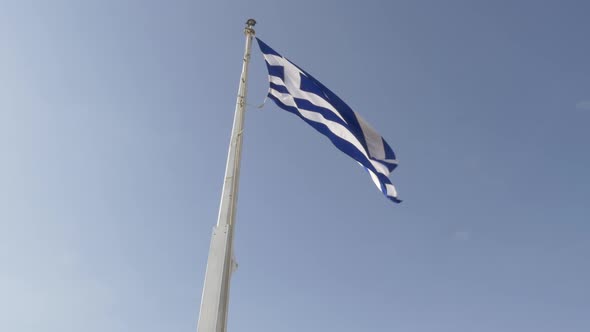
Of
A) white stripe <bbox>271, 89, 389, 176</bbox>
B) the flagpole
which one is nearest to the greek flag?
white stripe <bbox>271, 89, 389, 176</bbox>

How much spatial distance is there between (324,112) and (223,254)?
5381 millimetres

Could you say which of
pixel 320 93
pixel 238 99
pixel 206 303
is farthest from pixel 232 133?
pixel 206 303

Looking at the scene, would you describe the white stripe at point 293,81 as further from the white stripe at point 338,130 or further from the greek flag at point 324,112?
the white stripe at point 338,130

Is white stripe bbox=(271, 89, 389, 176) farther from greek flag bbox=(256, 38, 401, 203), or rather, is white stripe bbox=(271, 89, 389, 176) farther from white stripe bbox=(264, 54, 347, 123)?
white stripe bbox=(264, 54, 347, 123)

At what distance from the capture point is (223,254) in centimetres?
915

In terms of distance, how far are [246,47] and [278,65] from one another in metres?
0.96

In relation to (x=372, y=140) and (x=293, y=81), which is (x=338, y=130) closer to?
(x=372, y=140)

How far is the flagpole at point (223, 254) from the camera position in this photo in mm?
8453

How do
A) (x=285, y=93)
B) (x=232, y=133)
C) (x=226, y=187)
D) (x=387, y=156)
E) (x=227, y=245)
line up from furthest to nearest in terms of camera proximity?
1. (x=387, y=156)
2. (x=285, y=93)
3. (x=232, y=133)
4. (x=226, y=187)
5. (x=227, y=245)

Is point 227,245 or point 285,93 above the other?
point 285,93

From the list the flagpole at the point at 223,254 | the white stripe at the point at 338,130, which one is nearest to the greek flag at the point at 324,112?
the white stripe at the point at 338,130

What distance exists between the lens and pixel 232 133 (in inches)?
435

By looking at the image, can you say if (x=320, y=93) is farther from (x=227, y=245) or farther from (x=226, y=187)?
(x=227, y=245)

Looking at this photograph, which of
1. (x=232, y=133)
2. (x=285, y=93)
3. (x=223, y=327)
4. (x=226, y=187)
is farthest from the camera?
(x=285, y=93)
